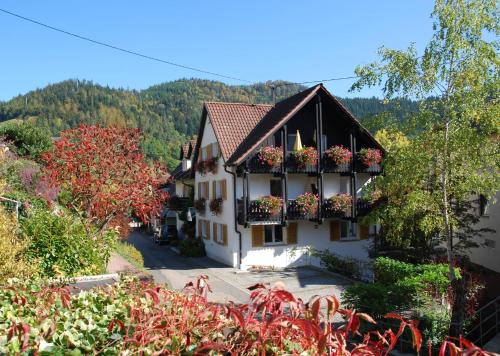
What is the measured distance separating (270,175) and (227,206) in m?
3.15

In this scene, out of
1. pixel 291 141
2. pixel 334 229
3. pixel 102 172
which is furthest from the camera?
pixel 334 229

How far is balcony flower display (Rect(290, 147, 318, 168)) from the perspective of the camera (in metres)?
23.5

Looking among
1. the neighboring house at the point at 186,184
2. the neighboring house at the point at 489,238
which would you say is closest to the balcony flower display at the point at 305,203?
the neighboring house at the point at 489,238

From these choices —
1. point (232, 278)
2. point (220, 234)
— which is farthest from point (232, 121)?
point (232, 278)

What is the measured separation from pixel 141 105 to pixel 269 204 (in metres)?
153

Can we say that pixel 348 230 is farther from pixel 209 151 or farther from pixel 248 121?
pixel 209 151

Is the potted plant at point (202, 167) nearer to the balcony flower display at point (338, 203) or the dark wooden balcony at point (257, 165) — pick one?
the dark wooden balcony at point (257, 165)

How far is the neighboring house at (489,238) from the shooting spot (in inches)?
767

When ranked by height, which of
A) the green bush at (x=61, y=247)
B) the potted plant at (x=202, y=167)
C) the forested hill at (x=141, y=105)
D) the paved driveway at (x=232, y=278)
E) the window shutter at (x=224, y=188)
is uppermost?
the forested hill at (x=141, y=105)

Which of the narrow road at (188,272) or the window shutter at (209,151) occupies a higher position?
the window shutter at (209,151)

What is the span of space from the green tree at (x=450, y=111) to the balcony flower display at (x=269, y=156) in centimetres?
1056

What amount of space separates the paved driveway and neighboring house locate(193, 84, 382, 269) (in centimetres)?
122

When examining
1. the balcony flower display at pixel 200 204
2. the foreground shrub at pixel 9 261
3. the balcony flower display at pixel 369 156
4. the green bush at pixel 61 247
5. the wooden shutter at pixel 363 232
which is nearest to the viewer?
the foreground shrub at pixel 9 261

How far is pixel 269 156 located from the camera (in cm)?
2286
